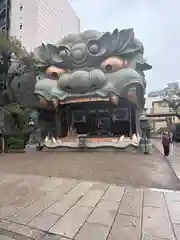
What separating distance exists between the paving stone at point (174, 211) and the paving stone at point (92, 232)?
1.30 meters

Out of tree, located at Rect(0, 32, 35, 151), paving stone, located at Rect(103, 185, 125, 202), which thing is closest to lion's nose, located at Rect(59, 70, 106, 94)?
tree, located at Rect(0, 32, 35, 151)

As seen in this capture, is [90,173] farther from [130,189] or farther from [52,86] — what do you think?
[52,86]

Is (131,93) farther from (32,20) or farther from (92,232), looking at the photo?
(32,20)

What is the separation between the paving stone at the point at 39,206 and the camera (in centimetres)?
383

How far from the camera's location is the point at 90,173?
26.6 feet

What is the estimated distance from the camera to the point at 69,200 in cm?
482

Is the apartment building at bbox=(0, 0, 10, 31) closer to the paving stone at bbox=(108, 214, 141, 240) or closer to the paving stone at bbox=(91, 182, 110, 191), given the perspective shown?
the paving stone at bbox=(91, 182, 110, 191)

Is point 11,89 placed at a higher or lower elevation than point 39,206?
higher

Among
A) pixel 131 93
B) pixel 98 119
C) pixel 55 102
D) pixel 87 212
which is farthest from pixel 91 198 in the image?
pixel 98 119

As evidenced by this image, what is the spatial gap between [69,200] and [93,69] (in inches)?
577

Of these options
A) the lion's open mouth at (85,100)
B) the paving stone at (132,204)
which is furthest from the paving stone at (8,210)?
the lion's open mouth at (85,100)

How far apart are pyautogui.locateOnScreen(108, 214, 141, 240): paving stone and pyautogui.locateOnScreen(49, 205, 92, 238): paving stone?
0.59 meters

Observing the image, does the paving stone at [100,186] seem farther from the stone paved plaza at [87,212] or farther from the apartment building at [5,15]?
the apartment building at [5,15]

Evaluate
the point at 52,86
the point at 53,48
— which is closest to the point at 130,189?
the point at 52,86
